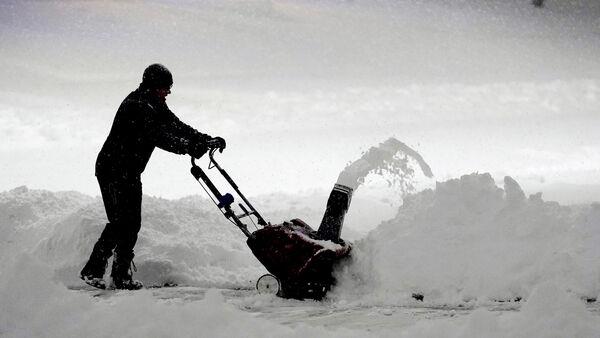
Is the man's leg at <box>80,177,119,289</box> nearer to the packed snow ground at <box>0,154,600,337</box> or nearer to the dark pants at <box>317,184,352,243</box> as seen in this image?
the packed snow ground at <box>0,154,600,337</box>

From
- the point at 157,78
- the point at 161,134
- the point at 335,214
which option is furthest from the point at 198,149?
the point at 335,214

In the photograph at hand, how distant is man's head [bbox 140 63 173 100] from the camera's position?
4.48 meters

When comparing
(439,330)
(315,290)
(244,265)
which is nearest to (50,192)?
(244,265)

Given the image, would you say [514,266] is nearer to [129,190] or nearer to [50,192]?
[129,190]

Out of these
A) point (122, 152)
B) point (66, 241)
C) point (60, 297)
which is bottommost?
point (60, 297)

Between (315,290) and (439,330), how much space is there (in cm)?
181

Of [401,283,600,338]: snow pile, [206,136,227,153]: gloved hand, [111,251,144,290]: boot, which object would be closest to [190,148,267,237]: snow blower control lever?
[206,136,227,153]: gloved hand

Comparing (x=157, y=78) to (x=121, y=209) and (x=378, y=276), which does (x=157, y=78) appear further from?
(x=378, y=276)

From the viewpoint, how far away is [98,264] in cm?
441

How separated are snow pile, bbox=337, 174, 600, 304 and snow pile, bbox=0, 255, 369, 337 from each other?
1619 millimetres

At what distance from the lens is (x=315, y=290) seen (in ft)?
12.9

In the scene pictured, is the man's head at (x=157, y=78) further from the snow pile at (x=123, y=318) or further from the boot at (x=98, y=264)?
the snow pile at (x=123, y=318)

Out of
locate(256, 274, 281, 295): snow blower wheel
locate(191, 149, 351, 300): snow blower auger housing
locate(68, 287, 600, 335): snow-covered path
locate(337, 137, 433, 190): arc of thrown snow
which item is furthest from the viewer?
locate(337, 137, 433, 190): arc of thrown snow

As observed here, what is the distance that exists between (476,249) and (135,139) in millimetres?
2969
